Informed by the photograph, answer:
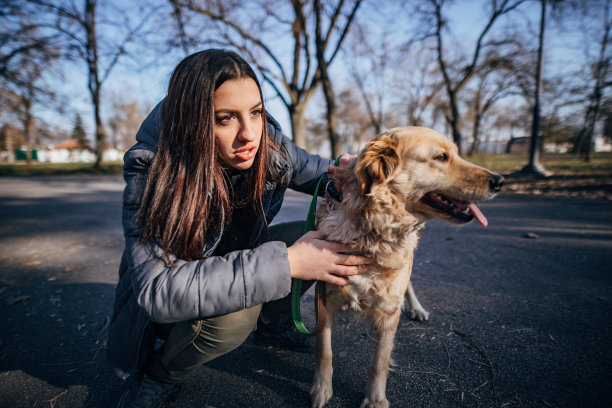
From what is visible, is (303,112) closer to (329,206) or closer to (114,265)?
(114,265)

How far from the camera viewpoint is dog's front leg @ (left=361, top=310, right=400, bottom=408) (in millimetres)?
1556

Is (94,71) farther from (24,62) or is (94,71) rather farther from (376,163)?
(376,163)

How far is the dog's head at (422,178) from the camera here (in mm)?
1570

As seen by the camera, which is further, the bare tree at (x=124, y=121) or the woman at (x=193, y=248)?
the bare tree at (x=124, y=121)

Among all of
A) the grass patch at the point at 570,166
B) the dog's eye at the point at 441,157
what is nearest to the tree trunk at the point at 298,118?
the grass patch at the point at 570,166

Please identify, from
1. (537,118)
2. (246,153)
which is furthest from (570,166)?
(246,153)

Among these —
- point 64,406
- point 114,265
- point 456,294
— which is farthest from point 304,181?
point 114,265

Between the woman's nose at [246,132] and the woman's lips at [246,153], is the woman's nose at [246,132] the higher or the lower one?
the higher one

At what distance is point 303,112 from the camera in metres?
15.7

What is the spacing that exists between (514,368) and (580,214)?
5078 mm

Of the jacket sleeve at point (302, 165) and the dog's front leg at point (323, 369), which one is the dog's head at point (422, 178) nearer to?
the jacket sleeve at point (302, 165)

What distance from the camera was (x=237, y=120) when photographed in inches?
61.0

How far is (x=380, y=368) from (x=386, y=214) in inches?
33.9

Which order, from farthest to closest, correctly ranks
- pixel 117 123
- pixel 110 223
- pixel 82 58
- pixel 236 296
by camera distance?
1. pixel 117 123
2. pixel 82 58
3. pixel 110 223
4. pixel 236 296
